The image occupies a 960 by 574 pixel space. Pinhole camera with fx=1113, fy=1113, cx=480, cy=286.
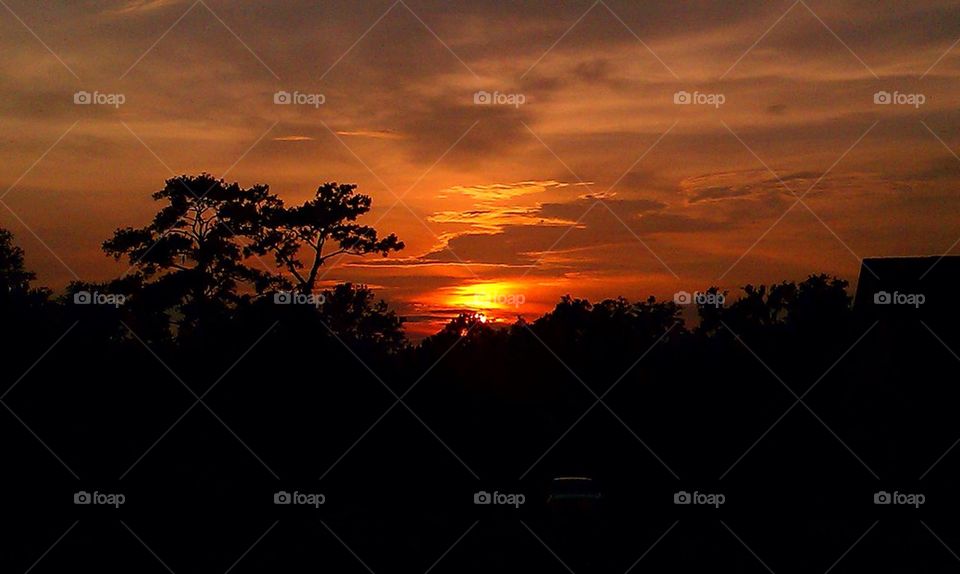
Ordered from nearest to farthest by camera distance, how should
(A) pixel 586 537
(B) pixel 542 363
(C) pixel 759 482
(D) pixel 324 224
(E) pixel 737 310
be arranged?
(A) pixel 586 537, (C) pixel 759 482, (B) pixel 542 363, (D) pixel 324 224, (E) pixel 737 310

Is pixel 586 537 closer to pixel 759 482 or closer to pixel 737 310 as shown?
pixel 759 482

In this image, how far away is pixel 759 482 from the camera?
88.8 feet

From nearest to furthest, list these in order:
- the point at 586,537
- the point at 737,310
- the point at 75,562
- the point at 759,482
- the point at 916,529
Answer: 1. the point at 75,562
2. the point at 586,537
3. the point at 916,529
4. the point at 759,482
5. the point at 737,310

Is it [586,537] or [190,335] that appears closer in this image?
[586,537]

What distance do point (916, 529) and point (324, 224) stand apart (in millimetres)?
23010

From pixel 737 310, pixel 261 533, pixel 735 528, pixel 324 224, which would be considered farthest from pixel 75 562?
pixel 737 310

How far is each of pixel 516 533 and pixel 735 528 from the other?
479 cm

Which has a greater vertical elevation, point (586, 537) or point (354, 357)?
point (354, 357)

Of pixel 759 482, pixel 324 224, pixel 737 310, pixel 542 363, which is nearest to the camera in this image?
pixel 759 482

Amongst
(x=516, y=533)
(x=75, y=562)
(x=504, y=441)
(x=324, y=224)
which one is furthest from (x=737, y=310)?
(x=75, y=562)

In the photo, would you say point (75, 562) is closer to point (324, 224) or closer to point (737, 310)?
point (324, 224)

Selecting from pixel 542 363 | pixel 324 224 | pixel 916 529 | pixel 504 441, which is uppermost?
pixel 324 224

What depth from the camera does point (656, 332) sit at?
39156 millimetres

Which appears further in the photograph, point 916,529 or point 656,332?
point 656,332
